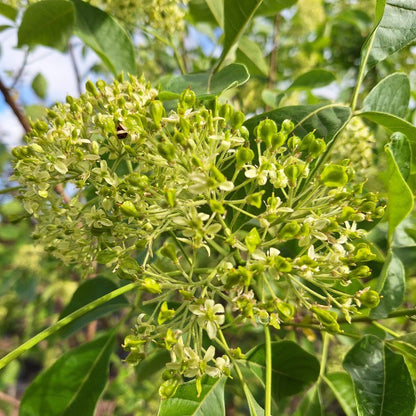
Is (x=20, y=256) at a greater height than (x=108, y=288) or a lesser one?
A: lesser

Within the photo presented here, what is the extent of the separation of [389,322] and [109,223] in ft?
5.70

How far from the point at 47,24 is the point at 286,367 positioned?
4.35ft

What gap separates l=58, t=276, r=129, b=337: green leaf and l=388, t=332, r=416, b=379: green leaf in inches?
30.2

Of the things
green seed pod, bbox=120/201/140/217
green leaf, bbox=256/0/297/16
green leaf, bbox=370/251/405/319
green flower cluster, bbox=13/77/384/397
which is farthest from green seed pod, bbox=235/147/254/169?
green leaf, bbox=256/0/297/16

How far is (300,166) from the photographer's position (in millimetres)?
810

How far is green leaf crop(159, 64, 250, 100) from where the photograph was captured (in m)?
0.96

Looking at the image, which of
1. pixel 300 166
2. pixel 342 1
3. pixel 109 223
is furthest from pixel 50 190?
pixel 342 1

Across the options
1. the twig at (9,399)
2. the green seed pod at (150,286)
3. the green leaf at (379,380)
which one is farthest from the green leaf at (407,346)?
the twig at (9,399)

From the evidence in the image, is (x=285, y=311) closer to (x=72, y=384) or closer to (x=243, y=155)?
(x=243, y=155)

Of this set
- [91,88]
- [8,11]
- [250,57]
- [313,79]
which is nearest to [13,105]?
[8,11]

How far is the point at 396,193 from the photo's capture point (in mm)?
943

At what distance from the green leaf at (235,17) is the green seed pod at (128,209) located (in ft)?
1.84

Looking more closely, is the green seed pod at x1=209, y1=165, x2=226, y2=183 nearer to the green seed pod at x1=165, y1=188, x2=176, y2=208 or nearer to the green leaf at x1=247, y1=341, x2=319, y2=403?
the green seed pod at x1=165, y1=188, x2=176, y2=208

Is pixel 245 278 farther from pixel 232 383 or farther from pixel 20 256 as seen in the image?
pixel 20 256
